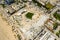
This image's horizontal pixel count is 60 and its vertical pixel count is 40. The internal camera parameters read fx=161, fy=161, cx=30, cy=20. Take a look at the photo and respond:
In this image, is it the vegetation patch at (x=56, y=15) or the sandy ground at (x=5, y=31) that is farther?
the vegetation patch at (x=56, y=15)

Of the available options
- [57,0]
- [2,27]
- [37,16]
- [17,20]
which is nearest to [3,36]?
[2,27]

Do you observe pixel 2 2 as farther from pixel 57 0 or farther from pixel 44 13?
pixel 57 0

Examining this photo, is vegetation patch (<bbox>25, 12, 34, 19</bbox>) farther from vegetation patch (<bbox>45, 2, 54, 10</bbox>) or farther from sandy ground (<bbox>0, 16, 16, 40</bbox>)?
sandy ground (<bbox>0, 16, 16, 40</bbox>)

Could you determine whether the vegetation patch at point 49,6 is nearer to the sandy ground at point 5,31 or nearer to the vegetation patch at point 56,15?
the vegetation patch at point 56,15

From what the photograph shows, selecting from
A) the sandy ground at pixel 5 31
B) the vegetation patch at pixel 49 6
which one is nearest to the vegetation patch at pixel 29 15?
the vegetation patch at pixel 49 6

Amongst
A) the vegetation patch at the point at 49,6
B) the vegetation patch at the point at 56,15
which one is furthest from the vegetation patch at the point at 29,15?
the vegetation patch at the point at 56,15

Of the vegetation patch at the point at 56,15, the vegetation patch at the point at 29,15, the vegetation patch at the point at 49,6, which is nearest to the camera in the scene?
the vegetation patch at the point at 56,15

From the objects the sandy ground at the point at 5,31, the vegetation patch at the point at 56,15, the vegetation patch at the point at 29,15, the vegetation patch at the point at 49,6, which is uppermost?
the vegetation patch at the point at 49,6

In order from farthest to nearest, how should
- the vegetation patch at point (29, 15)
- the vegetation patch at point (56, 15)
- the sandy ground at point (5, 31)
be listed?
1. the vegetation patch at point (29, 15)
2. the vegetation patch at point (56, 15)
3. the sandy ground at point (5, 31)

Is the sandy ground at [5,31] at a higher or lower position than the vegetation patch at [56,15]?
lower

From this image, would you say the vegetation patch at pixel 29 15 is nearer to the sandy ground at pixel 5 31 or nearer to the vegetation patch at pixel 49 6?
the vegetation patch at pixel 49 6
